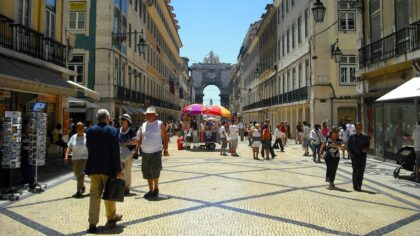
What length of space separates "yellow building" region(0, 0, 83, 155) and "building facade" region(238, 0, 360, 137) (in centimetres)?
1432

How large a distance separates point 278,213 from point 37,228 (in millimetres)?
3527

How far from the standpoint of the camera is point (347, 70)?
2628 cm

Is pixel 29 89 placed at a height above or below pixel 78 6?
below

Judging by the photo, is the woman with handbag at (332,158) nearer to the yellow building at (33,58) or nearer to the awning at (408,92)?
the awning at (408,92)

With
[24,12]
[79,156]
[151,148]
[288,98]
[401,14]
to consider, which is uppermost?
[401,14]

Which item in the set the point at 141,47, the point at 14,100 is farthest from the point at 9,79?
the point at 141,47

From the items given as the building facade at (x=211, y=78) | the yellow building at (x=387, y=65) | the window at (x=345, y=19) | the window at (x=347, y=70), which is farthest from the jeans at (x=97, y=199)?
the building facade at (x=211, y=78)

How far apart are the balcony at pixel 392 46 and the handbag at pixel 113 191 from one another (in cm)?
1099

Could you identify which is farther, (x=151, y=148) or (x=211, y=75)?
(x=211, y=75)

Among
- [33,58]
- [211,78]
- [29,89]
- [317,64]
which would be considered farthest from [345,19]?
[211,78]

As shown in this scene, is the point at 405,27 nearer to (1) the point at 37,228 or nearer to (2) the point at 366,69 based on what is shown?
(2) the point at 366,69

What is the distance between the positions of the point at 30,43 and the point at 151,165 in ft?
28.4

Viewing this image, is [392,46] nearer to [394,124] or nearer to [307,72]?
[394,124]

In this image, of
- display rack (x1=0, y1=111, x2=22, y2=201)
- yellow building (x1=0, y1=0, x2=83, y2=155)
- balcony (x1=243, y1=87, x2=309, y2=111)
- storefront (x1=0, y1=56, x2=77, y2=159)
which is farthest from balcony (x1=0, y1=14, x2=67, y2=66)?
balcony (x1=243, y1=87, x2=309, y2=111)
